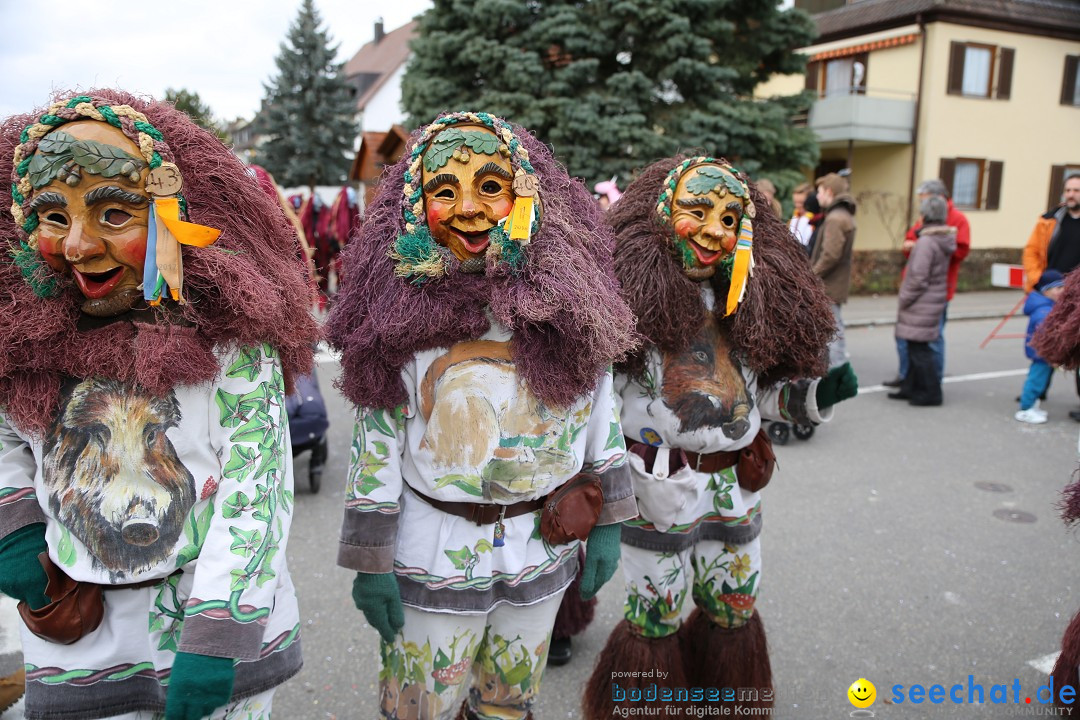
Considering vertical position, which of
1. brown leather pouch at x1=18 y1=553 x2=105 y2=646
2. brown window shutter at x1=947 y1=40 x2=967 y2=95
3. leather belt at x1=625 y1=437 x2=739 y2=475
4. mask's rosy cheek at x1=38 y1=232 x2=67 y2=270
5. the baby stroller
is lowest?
the baby stroller

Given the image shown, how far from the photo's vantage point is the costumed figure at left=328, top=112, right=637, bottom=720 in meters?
1.86

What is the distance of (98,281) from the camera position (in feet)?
5.11

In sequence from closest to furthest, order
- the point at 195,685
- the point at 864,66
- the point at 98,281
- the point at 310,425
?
1. the point at 195,685
2. the point at 98,281
3. the point at 310,425
4. the point at 864,66

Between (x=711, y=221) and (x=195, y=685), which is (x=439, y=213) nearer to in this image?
(x=711, y=221)

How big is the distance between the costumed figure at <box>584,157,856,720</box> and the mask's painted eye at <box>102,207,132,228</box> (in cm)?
135

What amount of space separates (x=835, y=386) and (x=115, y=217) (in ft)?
6.85

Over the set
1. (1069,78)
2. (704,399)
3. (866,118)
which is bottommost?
(704,399)

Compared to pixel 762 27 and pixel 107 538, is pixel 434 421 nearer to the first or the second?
pixel 107 538

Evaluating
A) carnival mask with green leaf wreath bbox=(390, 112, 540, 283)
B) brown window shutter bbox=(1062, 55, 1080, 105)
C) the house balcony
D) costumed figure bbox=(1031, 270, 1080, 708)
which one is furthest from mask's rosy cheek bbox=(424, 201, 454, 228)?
brown window shutter bbox=(1062, 55, 1080, 105)

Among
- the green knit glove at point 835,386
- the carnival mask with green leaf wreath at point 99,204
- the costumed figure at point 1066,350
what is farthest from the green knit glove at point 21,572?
the costumed figure at point 1066,350

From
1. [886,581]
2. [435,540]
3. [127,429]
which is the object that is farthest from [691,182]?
[886,581]

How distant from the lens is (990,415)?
22.4 ft

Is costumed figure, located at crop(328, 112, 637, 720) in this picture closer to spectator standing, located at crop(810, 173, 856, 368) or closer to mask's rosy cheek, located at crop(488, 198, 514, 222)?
mask's rosy cheek, located at crop(488, 198, 514, 222)

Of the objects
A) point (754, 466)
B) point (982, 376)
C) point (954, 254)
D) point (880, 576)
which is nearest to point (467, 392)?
point (754, 466)
